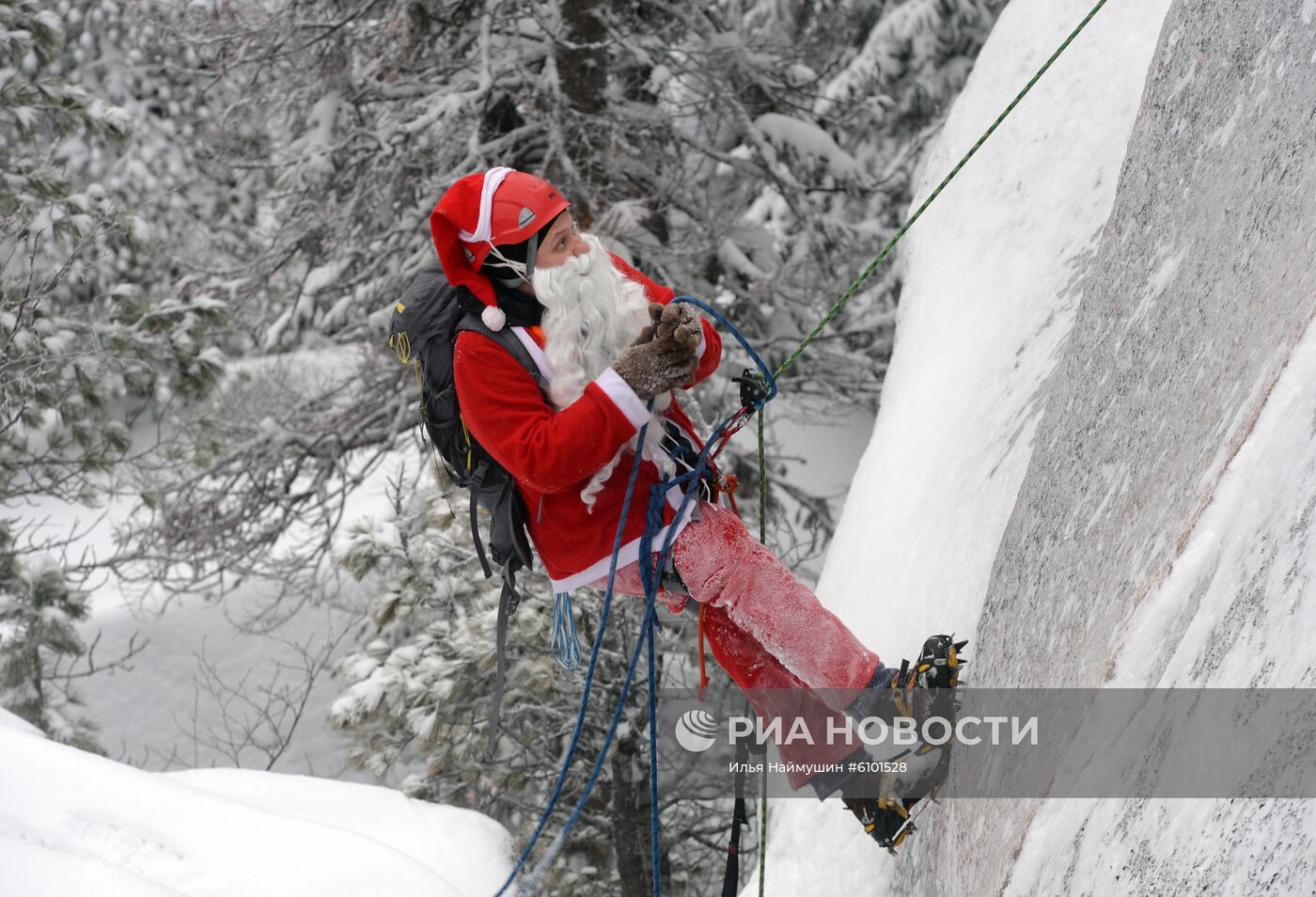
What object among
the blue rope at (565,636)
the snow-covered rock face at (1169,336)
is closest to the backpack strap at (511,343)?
the blue rope at (565,636)

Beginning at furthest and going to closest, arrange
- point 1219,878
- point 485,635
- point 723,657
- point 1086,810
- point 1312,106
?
point 485,635
point 723,657
point 1312,106
point 1086,810
point 1219,878

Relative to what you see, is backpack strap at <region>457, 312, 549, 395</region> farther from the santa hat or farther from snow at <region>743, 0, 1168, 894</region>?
snow at <region>743, 0, 1168, 894</region>

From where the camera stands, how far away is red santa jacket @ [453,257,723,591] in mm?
2787

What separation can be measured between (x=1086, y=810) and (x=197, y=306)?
32.1 feet

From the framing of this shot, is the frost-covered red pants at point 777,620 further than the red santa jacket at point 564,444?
Yes

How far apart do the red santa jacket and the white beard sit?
4 cm

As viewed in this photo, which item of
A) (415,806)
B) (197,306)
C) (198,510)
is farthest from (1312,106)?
(197,306)

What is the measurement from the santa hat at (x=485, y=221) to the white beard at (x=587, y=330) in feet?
0.43

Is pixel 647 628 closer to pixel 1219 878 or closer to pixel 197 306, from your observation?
pixel 1219 878

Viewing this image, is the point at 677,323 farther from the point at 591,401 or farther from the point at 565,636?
the point at 565,636

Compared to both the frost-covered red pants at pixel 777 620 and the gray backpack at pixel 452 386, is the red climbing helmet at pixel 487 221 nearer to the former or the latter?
the gray backpack at pixel 452 386

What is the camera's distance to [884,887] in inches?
136

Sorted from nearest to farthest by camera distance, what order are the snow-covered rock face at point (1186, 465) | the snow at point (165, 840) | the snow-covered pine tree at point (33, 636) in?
1. the snow-covered rock face at point (1186, 465)
2. the snow at point (165, 840)
3. the snow-covered pine tree at point (33, 636)

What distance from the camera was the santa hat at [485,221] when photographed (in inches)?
118
